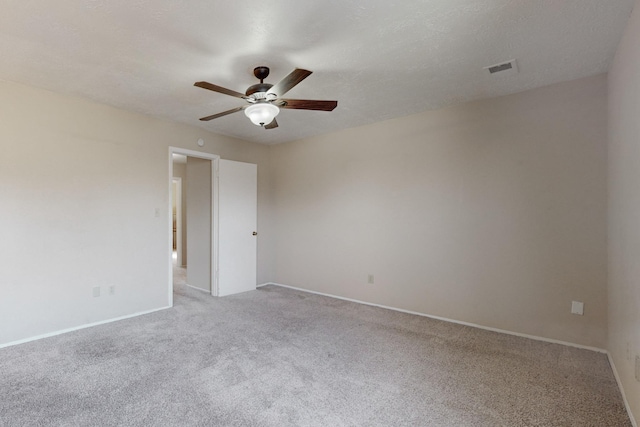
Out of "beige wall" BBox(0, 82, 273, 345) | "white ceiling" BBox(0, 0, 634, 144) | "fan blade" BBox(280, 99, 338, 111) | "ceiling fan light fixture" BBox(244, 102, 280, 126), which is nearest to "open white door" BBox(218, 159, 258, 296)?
"beige wall" BBox(0, 82, 273, 345)

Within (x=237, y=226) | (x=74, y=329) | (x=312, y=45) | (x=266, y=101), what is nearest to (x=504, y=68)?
(x=312, y=45)

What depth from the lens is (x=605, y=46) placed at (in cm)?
233

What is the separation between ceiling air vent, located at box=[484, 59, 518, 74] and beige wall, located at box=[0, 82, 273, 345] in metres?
3.84

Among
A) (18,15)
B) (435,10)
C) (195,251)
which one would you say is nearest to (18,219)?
(18,15)

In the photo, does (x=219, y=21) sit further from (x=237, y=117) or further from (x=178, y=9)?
(x=237, y=117)

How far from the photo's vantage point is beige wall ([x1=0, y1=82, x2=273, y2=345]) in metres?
2.98

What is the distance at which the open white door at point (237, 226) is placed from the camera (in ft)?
15.7

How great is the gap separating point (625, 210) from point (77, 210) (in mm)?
4943

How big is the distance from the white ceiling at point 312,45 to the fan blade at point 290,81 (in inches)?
12.6

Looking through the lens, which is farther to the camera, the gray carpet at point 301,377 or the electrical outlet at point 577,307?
the electrical outlet at point 577,307

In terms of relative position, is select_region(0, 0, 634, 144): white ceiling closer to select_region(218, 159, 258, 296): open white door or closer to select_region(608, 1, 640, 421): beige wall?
select_region(608, 1, 640, 421): beige wall

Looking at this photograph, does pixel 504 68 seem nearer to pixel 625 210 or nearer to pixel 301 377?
pixel 625 210

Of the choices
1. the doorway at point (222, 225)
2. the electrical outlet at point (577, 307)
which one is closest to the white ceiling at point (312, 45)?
the doorway at point (222, 225)

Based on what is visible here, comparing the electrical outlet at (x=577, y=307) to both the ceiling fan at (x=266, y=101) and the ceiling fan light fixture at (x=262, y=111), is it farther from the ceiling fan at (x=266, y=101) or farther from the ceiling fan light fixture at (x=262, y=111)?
the ceiling fan light fixture at (x=262, y=111)
